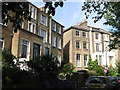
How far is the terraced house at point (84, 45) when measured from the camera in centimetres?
3850

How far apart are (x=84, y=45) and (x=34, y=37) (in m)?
20.1

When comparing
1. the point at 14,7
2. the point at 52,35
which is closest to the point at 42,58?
the point at 14,7

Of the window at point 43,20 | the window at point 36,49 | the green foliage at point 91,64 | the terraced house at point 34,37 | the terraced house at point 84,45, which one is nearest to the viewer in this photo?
the terraced house at point 34,37

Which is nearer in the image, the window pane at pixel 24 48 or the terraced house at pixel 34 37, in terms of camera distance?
the terraced house at pixel 34 37

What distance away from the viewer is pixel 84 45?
40750mm

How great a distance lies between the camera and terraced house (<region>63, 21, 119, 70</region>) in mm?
38500

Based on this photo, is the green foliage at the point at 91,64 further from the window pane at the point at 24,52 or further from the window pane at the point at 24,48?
the window pane at the point at 24,52

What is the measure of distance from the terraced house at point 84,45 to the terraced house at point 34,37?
4.84 metres

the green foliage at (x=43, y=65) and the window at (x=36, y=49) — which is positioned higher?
the window at (x=36, y=49)

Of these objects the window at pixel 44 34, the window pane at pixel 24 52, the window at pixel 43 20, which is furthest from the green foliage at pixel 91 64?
the window pane at pixel 24 52

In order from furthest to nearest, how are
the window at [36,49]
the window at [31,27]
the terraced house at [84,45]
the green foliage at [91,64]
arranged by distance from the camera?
the terraced house at [84,45] → the green foliage at [91,64] → the window at [31,27] → the window at [36,49]

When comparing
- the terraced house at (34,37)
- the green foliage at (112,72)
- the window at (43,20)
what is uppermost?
the window at (43,20)

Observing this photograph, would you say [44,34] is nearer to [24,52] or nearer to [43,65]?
[24,52]

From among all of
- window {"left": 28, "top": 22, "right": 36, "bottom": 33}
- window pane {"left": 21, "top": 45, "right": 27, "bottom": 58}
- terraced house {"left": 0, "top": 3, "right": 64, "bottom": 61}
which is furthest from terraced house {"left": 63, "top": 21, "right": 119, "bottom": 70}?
window pane {"left": 21, "top": 45, "right": 27, "bottom": 58}
